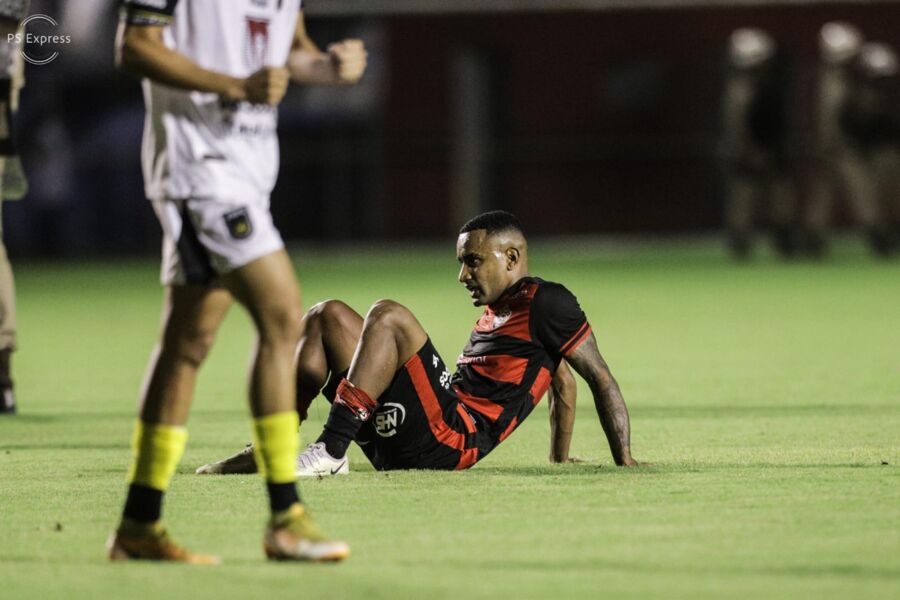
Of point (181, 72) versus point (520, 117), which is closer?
point (181, 72)

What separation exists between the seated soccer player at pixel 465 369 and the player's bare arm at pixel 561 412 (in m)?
0.15

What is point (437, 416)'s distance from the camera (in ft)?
23.7

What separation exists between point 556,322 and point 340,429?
922 millimetres

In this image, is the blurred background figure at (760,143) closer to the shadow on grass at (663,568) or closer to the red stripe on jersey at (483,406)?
the red stripe on jersey at (483,406)

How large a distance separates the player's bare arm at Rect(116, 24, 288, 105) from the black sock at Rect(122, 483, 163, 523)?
1193 mm

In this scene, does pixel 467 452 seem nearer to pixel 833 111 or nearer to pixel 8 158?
pixel 8 158

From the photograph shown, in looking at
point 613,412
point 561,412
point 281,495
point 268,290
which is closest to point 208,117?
point 268,290

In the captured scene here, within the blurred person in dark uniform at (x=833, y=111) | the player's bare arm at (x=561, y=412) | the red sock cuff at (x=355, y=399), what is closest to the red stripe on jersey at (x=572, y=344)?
the player's bare arm at (x=561, y=412)

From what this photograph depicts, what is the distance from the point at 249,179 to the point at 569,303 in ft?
6.89

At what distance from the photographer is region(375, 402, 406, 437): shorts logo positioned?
23.6ft

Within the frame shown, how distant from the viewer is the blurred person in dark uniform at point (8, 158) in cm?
971

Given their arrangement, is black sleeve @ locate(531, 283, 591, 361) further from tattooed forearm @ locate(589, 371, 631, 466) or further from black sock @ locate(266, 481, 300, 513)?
black sock @ locate(266, 481, 300, 513)

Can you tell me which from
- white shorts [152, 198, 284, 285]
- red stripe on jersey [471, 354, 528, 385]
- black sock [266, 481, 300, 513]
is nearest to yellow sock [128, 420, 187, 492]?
black sock [266, 481, 300, 513]

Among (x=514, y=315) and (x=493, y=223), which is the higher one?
(x=493, y=223)
